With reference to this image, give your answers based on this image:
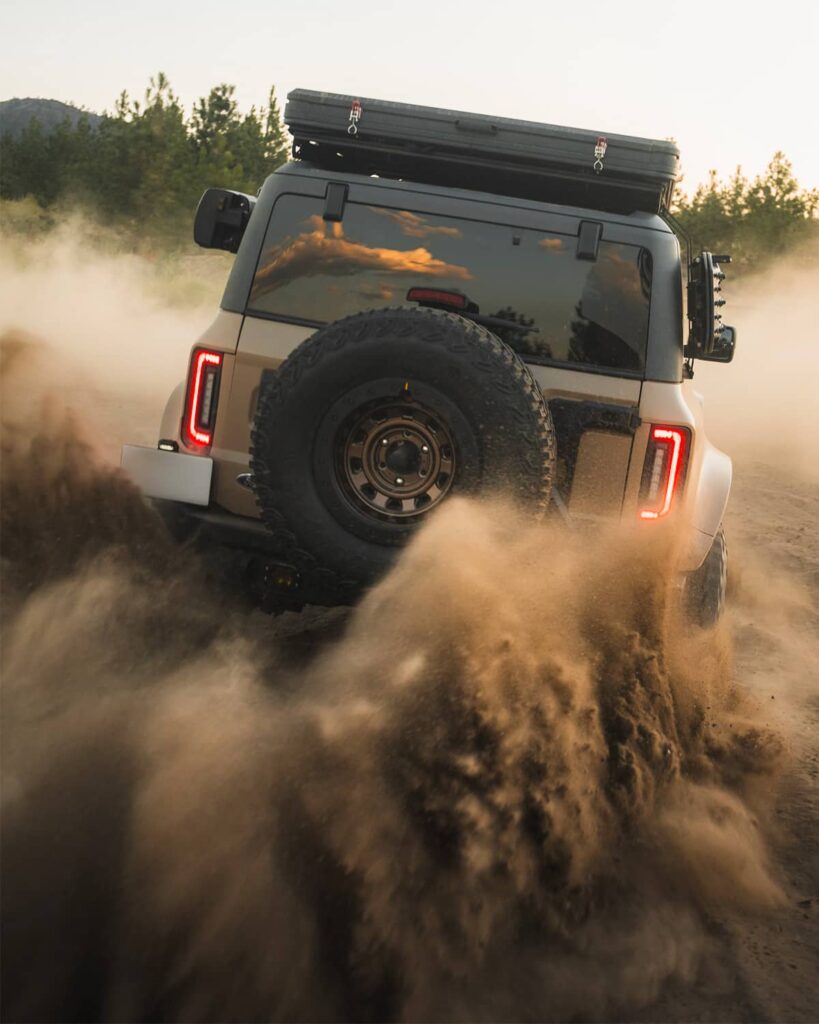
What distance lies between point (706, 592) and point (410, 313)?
183 centimetres

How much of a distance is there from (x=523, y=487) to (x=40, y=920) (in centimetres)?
188

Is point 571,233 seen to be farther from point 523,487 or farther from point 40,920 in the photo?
point 40,920

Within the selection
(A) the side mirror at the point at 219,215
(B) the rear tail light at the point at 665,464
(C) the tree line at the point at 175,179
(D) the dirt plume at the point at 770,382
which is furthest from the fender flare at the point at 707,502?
(C) the tree line at the point at 175,179

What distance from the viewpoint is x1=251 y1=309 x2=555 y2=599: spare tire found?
3643 mm

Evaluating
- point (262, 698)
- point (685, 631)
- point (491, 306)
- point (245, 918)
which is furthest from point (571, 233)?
point (245, 918)

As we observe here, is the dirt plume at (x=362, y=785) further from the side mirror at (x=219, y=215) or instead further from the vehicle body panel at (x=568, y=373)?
the side mirror at (x=219, y=215)

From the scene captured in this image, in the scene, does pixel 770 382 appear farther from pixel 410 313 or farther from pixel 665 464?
pixel 410 313

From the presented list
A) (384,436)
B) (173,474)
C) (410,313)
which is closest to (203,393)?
(173,474)

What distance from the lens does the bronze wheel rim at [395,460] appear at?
3748mm

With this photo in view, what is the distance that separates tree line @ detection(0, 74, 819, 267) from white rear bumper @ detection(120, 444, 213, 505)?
57.8ft

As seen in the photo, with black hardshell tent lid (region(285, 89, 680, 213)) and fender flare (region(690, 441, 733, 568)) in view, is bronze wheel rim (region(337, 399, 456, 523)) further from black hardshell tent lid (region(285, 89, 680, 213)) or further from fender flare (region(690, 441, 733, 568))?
black hardshell tent lid (region(285, 89, 680, 213))

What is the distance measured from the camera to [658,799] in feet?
12.8

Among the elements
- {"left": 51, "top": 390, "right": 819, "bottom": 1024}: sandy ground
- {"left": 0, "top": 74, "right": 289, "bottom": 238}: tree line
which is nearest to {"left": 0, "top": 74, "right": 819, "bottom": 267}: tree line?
{"left": 0, "top": 74, "right": 289, "bottom": 238}: tree line

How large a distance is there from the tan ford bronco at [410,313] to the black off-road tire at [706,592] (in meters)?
0.02
